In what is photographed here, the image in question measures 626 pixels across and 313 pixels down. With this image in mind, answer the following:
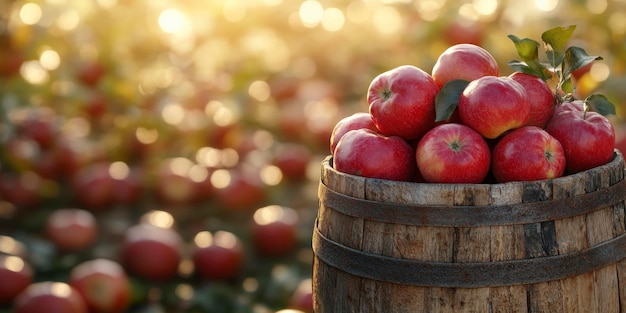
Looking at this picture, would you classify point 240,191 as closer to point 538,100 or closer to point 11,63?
point 11,63

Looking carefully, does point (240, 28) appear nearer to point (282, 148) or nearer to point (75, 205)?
point (282, 148)

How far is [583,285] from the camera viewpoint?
233cm

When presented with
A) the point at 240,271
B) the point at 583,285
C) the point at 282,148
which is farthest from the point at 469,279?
the point at 282,148

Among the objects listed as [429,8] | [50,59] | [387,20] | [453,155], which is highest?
[387,20]

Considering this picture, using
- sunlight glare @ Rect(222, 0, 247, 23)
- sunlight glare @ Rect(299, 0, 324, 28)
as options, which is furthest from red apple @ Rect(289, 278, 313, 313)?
sunlight glare @ Rect(222, 0, 247, 23)

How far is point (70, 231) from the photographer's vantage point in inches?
186

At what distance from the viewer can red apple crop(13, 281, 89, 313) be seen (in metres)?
3.74

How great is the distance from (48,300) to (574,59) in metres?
2.44

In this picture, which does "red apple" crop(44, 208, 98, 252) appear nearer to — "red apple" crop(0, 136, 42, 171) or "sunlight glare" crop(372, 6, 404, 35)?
"red apple" crop(0, 136, 42, 171)

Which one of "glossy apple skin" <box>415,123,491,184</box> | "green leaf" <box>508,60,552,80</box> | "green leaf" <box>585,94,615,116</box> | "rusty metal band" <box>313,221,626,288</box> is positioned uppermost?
"green leaf" <box>508,60,552,80</box>

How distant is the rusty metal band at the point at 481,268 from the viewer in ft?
7.35

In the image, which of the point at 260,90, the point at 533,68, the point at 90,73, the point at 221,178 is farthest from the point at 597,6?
the point at 533,68

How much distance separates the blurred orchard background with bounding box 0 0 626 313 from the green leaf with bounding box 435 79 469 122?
161 centimetres

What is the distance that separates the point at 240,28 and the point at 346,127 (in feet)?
20.6
